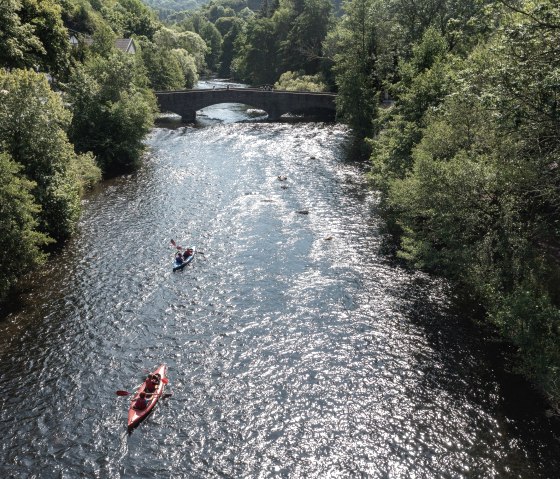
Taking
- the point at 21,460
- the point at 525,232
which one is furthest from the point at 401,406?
the point at 21,460

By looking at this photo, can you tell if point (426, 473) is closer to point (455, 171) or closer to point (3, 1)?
point (455, 171)

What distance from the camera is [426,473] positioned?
55.0 feet

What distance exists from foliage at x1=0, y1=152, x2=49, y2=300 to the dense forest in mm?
79

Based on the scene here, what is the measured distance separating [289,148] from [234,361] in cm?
A: 4202

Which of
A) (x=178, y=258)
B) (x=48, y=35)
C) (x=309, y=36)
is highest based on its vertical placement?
(x=48, y=35)

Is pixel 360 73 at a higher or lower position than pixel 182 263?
higher

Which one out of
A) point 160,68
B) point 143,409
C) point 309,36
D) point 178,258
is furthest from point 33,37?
point 309,36

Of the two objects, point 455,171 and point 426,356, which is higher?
point 455,171

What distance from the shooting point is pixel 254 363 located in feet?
74.0

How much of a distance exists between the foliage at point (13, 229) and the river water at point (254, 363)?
2396 millimetres

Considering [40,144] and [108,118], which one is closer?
[40,144]

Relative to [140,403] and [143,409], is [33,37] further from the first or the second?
[143,409]

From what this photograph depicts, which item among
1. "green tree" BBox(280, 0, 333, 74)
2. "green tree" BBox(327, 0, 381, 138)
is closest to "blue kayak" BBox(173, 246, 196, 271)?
"green tree" BBox(327, 0, 381, 138)

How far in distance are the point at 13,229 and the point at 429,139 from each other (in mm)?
26440
